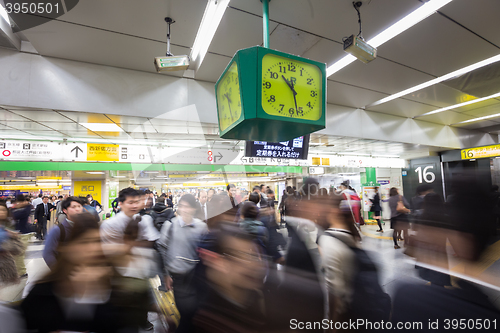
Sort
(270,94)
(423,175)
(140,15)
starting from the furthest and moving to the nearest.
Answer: (423,175)
(140,15)
(270,94)

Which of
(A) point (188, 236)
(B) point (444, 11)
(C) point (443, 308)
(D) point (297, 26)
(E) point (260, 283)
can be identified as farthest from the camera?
(D) point (297, 26)

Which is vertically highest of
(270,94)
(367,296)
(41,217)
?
(270,94)

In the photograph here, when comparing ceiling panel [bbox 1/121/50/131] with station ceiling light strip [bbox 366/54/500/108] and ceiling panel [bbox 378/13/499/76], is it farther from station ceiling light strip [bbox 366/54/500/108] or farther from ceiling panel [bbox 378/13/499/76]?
station ceiling light strip [bbox 366/54/500/108]

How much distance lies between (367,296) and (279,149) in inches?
116

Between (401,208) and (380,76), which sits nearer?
(380,76)

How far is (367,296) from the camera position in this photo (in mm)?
1525

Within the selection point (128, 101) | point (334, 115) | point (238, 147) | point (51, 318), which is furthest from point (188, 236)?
point (238, 147)

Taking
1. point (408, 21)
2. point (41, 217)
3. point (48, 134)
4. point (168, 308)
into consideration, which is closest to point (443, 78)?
point (408, 21)

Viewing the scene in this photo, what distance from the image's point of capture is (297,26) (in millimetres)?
2668

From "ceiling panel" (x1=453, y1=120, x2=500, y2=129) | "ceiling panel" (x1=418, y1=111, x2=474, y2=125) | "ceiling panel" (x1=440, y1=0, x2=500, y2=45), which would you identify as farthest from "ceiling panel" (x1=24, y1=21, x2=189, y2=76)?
"ceiling panel" (x1=453, y1=120, x2=500, y2=129)

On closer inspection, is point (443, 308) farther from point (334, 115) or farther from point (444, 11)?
point (334, 115)

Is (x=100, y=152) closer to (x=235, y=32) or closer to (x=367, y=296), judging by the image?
(x=235, y=32)

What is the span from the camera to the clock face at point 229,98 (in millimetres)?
1812

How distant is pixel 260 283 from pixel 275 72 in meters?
1.52
